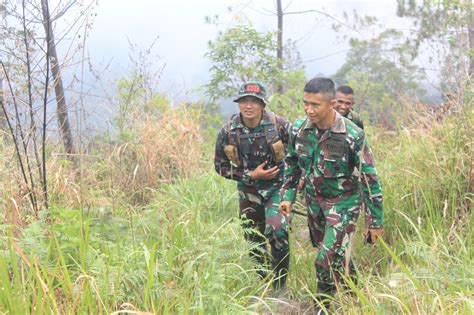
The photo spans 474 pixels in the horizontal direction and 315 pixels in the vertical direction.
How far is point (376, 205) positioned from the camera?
2.90 m

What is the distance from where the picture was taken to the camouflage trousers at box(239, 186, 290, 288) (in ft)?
11.5

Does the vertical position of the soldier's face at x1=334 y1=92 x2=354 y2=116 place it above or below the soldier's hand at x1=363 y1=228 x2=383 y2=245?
above

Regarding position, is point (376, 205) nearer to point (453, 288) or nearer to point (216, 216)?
point (453, 288)

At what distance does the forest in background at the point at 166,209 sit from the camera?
210 cm

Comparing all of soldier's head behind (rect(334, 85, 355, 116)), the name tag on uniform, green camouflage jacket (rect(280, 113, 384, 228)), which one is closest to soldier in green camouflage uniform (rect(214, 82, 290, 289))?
green camouflage jacket (rect(280, 113, 384, 228))

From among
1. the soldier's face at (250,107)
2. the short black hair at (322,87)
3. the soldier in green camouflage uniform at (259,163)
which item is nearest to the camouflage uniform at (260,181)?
the soldier in green camouflage uniform at (259,163)

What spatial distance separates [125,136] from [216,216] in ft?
6.24

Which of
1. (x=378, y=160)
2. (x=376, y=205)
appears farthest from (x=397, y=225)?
(x=378, y=160)

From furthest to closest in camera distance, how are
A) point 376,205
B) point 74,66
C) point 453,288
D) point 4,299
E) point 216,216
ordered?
point 216,216, point 74,66, point 376,205, point 453,288, point 4,299

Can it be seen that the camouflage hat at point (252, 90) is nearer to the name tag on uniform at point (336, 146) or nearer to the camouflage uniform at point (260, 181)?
the camouflage uniform at point (260, 181)

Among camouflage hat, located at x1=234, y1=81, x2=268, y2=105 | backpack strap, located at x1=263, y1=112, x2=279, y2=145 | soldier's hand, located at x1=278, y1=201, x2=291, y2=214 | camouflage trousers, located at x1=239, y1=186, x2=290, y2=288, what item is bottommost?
camouflage trousers, located at x1=239, y1=186, x2=290, y2=288

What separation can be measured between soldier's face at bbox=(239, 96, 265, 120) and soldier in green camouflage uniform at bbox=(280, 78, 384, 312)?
1.79 feet

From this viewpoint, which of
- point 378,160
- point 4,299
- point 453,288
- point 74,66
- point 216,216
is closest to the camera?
point 4,299

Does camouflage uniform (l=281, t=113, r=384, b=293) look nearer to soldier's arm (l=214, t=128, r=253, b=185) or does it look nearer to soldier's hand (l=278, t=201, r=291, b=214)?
soldier's hand (l=278, t=201, r=291, b=214)
